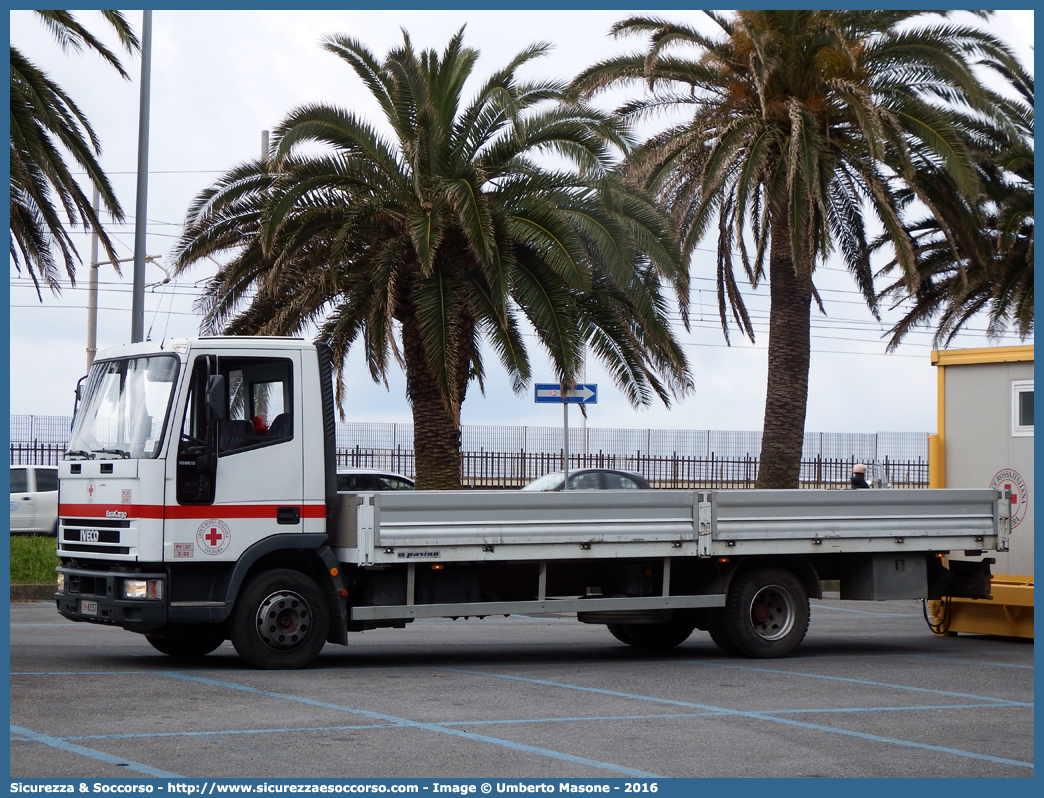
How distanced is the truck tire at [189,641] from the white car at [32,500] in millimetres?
14631

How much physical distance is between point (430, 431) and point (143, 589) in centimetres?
899

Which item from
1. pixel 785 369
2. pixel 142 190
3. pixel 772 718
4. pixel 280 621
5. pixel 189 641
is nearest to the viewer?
pixel 772 718

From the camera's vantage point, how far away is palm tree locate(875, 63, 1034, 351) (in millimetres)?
21453

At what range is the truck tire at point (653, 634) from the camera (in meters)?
13.2

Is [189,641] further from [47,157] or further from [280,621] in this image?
[47,157]

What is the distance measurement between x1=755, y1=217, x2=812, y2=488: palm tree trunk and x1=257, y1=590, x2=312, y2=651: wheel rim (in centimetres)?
1175

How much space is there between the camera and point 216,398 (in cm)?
1030

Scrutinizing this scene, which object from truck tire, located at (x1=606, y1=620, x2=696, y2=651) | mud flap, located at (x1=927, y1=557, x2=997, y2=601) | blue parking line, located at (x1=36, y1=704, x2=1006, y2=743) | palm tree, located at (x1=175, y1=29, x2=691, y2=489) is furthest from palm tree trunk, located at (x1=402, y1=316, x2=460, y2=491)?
blue parking line, located at (x1=36, y1=704, x2=1006, y2=743)

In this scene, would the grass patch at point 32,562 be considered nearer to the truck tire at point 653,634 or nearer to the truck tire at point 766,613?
the truck tire at point 653,634

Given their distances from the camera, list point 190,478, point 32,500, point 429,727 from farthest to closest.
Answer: point 32,500, point 190,478, point 429,727

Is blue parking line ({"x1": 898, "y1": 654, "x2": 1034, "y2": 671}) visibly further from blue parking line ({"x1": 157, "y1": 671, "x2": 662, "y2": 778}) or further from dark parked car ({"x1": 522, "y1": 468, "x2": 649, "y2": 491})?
dark parked car ({"x1": 522, "y1": 468, "x2": 649, "y2": 491})

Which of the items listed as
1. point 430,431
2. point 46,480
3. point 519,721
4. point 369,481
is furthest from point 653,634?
point 46,480

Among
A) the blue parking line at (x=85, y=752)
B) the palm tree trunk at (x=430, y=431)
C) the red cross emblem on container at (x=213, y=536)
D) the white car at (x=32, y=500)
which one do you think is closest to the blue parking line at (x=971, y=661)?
the red cross emblem on container at (x=213, y=536)

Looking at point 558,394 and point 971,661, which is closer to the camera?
point 971,661
